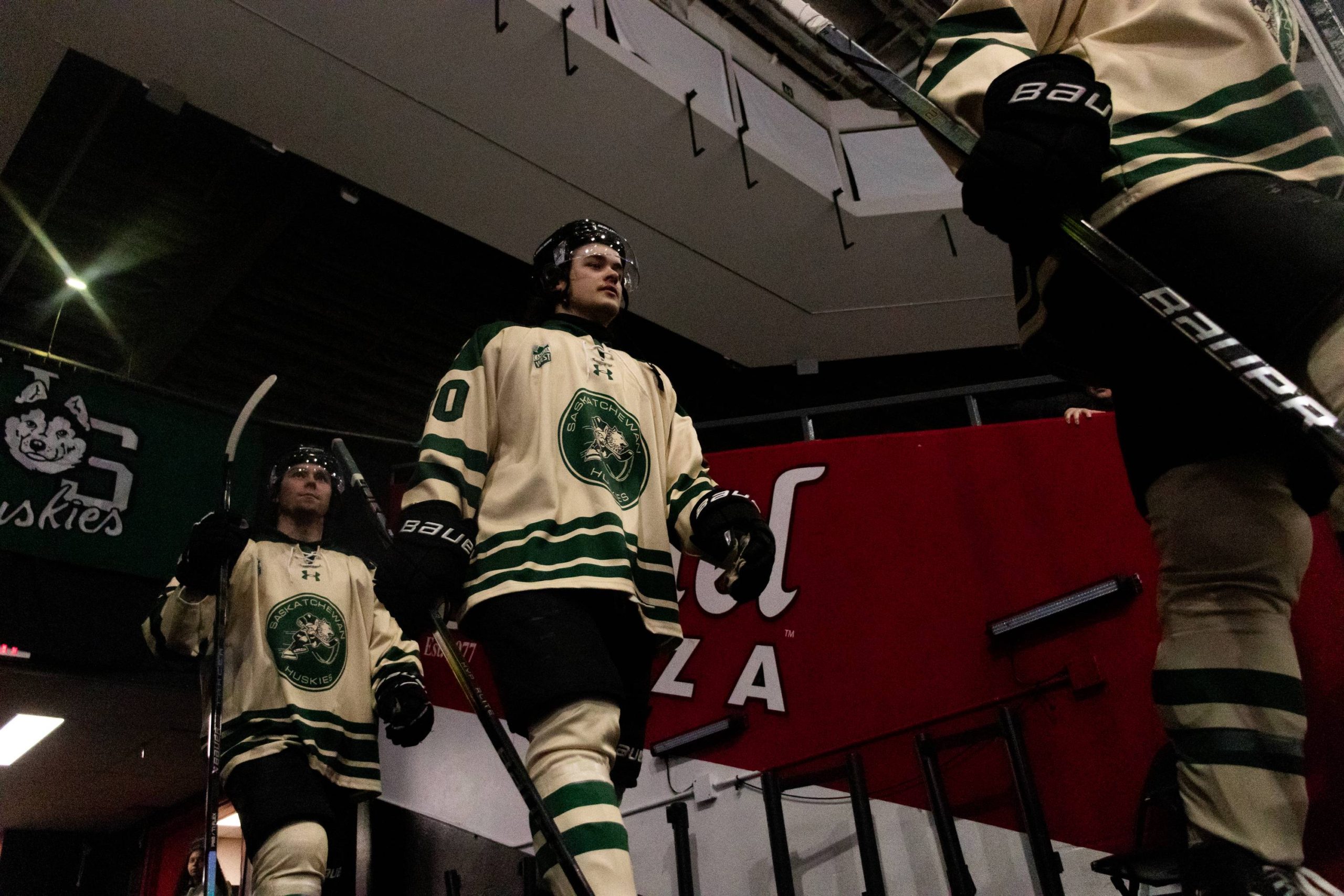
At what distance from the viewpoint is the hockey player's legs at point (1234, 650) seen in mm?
1129

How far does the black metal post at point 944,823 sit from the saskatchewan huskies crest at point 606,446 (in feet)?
3.54

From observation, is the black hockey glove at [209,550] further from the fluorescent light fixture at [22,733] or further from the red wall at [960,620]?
the fluorescent light fixture at [22,733]

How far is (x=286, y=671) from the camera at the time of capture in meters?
2.85

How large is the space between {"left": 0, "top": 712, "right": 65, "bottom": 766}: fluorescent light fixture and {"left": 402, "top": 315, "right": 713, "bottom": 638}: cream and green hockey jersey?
576cm

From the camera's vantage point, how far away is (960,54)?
61.7 inches

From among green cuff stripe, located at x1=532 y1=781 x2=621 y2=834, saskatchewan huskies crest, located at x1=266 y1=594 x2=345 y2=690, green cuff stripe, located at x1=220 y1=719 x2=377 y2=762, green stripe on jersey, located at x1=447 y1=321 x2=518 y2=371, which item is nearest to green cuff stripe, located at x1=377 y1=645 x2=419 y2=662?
saskatchewan huskies crest, located at x1=266 y1=594 x2=345 y2=690

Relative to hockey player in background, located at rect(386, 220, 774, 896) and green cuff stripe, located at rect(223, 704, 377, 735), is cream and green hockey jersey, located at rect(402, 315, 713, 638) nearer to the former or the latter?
hockey player in background, located at rect(386, 220, 774, 896)

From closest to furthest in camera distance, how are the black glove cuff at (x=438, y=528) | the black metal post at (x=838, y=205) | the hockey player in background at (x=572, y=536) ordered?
the hockey player in background at (x=572, y=536), the black glove cuff at (x=438, y=528), the black metal post at (x=838, y=205)

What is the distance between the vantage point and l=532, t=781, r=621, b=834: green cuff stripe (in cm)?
144

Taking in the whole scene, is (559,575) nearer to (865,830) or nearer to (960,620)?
(865,830)

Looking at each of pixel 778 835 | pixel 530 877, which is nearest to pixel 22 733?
pixel 530 877

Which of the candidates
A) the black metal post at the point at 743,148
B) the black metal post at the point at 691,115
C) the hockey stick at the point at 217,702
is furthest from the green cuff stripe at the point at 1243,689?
the black metal post at the point at 743,148

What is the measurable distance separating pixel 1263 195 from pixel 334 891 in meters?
3.07

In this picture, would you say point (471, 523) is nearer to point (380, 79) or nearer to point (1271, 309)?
point (1271, 309)
